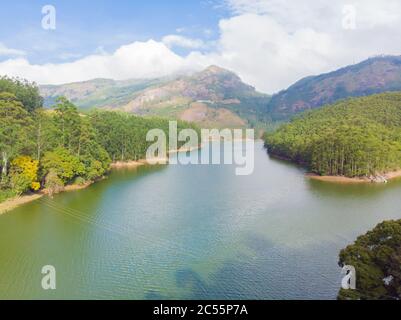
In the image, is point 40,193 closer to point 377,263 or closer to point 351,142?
point 377,263

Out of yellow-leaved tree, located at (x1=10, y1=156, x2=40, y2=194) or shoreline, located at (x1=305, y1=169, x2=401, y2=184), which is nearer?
yellow-leaved tree, located at (x1=10, y1=156, x2=40, y2=194)

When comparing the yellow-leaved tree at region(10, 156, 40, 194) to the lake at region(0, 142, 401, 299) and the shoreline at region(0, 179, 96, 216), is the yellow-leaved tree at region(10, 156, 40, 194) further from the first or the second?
the lake at region(0, 142, 401, 299)

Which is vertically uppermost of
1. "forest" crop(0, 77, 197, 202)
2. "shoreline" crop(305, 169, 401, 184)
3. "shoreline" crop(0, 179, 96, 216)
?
"forest" crop(0, 77, 197, 202)

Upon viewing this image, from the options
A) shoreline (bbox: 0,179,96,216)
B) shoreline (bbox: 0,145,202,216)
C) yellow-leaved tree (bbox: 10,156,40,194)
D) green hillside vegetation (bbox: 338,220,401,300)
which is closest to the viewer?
green hillside vegetation (bbox: 338,220,401,300)

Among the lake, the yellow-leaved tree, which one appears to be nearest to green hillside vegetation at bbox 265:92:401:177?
the lake

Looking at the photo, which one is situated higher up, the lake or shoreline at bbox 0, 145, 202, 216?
shoreline at bbox 0, 145, 202, 216

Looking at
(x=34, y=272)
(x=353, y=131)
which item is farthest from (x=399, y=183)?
(x=34, y=272)
